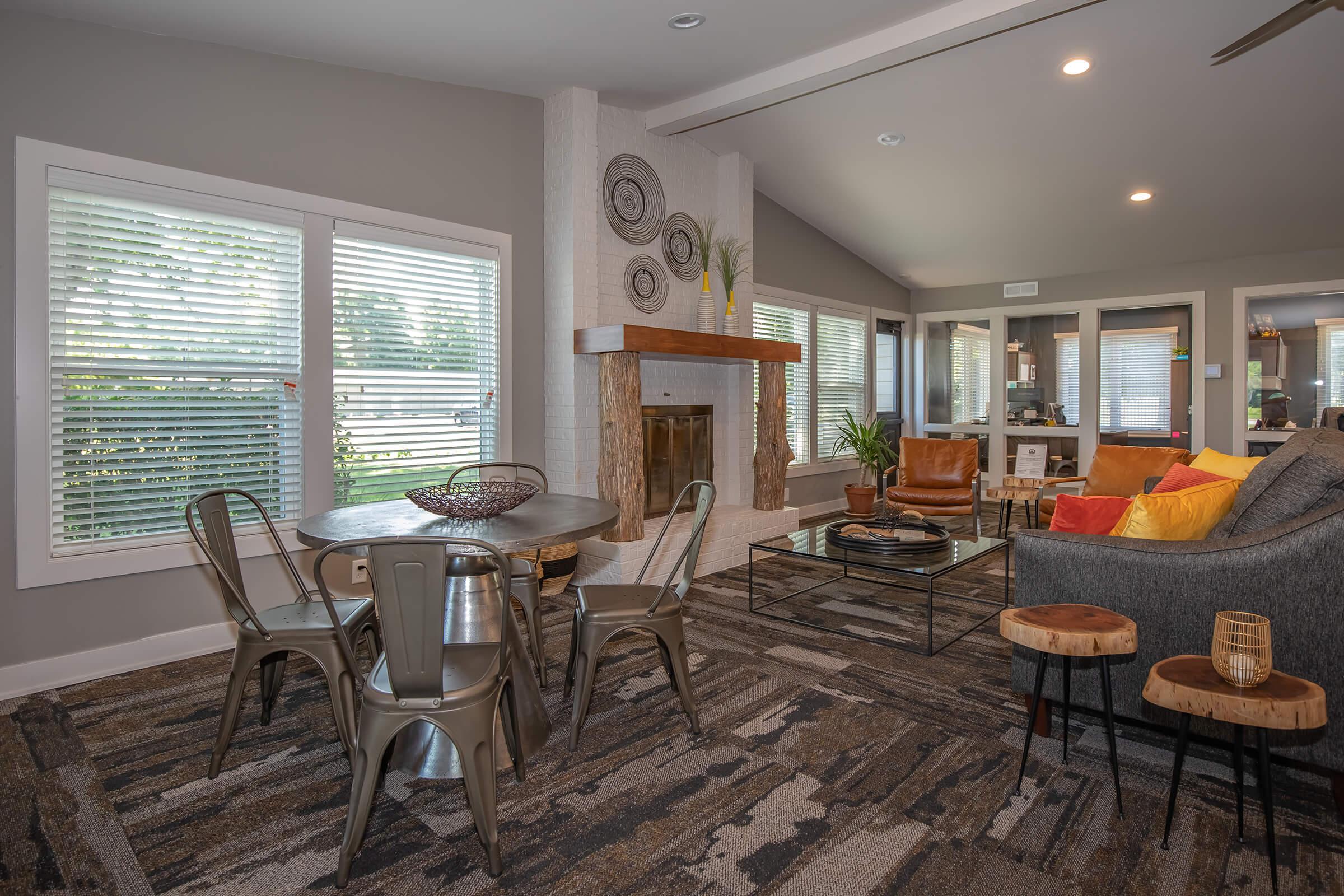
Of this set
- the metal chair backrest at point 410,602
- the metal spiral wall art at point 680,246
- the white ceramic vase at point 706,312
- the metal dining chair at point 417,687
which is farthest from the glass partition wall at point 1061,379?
the metal chair backrest at point 410,602

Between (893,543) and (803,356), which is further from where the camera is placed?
(803,356)

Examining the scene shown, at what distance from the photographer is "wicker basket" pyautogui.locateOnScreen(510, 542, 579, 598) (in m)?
4.36

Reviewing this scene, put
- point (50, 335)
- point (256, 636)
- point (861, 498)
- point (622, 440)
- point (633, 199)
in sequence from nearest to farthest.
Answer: point (256, 636)
point (50, 335)
point (622, 440)
point (633, 199)
point (861, 498)

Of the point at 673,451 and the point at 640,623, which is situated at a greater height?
the point at 673,451

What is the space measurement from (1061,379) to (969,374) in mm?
911

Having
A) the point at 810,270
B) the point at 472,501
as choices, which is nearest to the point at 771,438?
the point at 810,270

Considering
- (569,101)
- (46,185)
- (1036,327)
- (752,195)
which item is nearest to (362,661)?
(46,185)

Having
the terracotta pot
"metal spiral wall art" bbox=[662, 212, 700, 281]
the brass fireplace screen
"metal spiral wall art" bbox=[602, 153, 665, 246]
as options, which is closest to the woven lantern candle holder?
the brass fireplace screen

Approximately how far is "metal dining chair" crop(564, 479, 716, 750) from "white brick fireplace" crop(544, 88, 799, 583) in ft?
6.02

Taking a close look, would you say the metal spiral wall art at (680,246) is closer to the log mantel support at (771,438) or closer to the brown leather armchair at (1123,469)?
the log mantel support at (771,438)

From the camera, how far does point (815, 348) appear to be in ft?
23.6

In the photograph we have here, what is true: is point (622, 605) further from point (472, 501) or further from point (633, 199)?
point (633, 199)

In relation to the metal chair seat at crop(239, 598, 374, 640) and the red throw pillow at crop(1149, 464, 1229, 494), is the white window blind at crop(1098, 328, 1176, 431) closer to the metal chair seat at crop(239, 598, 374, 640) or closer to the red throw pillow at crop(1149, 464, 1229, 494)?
the red throw pillow at crop(1149, 464, 1229, 494)

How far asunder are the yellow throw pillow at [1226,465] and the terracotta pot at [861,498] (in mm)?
3217
